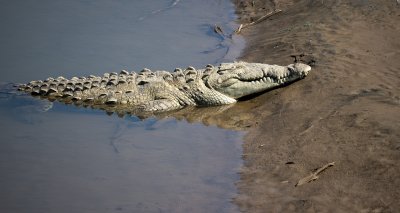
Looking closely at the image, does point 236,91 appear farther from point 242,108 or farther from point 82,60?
point 82,60

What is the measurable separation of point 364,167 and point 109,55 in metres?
6.03

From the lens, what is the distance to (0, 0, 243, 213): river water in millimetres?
5492

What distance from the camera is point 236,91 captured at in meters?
8.37

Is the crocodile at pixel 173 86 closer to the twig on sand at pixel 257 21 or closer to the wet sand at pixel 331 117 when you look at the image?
the wet sand at pixel 331 117

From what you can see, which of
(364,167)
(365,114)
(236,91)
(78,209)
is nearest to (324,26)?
(236,91)

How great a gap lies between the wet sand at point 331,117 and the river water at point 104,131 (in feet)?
1.45

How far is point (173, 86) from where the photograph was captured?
27.4ft

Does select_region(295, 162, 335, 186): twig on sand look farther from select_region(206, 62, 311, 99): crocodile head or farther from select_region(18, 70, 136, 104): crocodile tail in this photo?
select_region(18, 70, 136, 104): crocodile tail

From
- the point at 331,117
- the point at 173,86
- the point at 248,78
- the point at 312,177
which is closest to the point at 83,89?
the point at 173,86

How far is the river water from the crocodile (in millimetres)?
259

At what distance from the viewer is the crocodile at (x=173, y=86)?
8.20m

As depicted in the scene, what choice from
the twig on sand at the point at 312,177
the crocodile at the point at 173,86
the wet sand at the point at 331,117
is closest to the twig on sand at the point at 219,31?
the wet sand at the point at 331,117

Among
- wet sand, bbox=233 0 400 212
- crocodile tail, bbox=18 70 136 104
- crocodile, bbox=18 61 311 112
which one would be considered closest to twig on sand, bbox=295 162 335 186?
wet sand, bbox=233 0 400 212

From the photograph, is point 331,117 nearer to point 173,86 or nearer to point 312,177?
point 312,177
